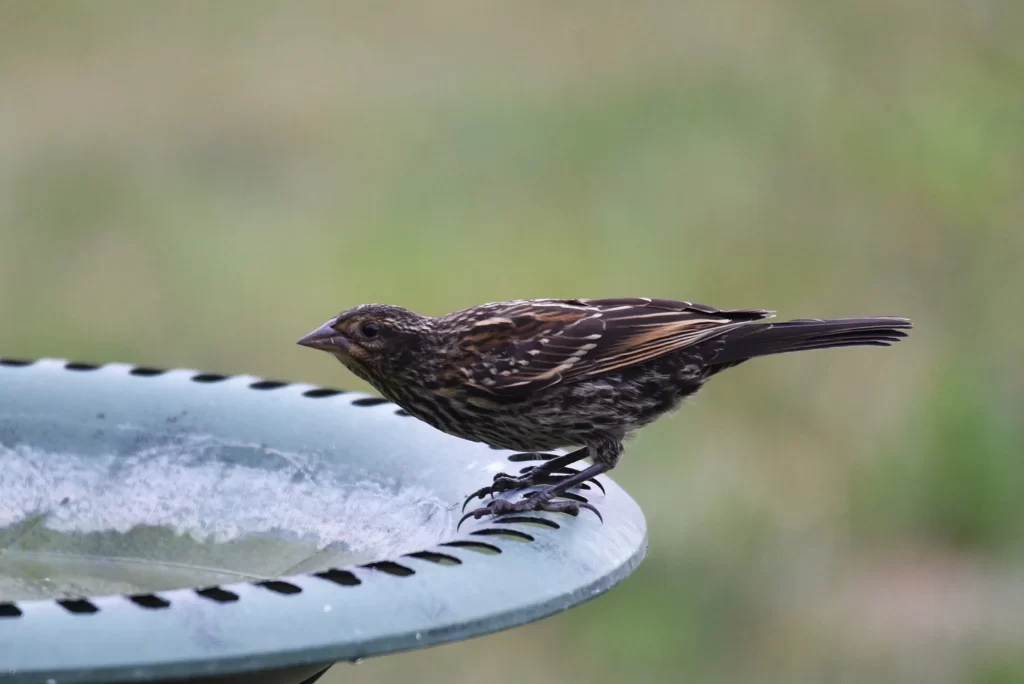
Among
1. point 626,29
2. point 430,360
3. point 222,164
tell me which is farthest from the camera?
point 626,29

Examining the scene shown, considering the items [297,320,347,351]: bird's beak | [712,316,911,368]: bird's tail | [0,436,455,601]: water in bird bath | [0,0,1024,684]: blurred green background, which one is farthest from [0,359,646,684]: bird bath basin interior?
[0,0,1024,684]: blurred green background

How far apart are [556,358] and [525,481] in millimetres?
531

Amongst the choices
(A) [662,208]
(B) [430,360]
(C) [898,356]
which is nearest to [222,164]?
(A) [662,208]

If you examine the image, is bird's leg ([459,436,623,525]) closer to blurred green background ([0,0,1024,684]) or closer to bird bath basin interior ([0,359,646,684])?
bird bath basin interior ([0,359,646,684])

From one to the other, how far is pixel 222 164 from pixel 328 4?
314 cm

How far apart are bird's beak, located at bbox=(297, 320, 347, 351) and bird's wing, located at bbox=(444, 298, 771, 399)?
13.3 inches

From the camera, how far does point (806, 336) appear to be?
4.32 metres

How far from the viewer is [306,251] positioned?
9.43 m

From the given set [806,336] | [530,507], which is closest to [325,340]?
[530,507]

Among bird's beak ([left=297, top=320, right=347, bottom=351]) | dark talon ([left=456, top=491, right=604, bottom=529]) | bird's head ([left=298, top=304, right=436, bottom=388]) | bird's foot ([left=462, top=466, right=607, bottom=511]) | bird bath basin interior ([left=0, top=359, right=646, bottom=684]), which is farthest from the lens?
bird's head ([left=298, top=304, right=436, bottom=388])

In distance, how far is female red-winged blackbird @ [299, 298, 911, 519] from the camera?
4.24 m

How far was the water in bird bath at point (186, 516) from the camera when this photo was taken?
3.50 metres

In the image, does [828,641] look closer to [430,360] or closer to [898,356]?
[898,356]

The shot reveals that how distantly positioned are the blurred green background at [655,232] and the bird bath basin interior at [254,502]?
9.82 ft
